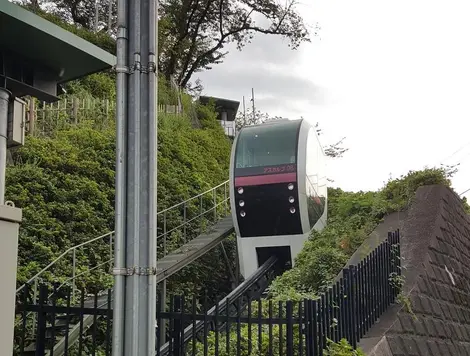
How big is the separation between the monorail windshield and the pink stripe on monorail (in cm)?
16

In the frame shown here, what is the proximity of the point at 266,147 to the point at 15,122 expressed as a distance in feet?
34.2

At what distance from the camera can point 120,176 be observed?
4000mm

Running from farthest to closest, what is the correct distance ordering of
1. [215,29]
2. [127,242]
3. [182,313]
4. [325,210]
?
1. [215,29]
2. [325,210]
3. [182,313]
4. [127,242]

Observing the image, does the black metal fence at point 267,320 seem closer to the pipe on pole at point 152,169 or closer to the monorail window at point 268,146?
the pipe on pole at point 152,169

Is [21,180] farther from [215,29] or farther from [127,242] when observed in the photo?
[215,29]

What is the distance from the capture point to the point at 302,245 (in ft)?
44.8

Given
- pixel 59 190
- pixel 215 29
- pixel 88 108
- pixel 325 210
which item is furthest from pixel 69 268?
pixel 215 29

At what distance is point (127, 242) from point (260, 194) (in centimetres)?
1024

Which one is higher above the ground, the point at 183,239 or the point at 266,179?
the point at 266,179

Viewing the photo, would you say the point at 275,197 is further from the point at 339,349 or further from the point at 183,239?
the point at 339,349

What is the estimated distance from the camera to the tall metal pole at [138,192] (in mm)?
3869

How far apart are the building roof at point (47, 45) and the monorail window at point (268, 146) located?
9.65 meters

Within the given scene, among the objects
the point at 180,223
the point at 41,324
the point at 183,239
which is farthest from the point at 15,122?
the point at 180,223

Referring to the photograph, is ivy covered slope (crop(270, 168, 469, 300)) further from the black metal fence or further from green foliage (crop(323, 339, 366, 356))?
green foliage (crop(323, 339, 366, 356))
